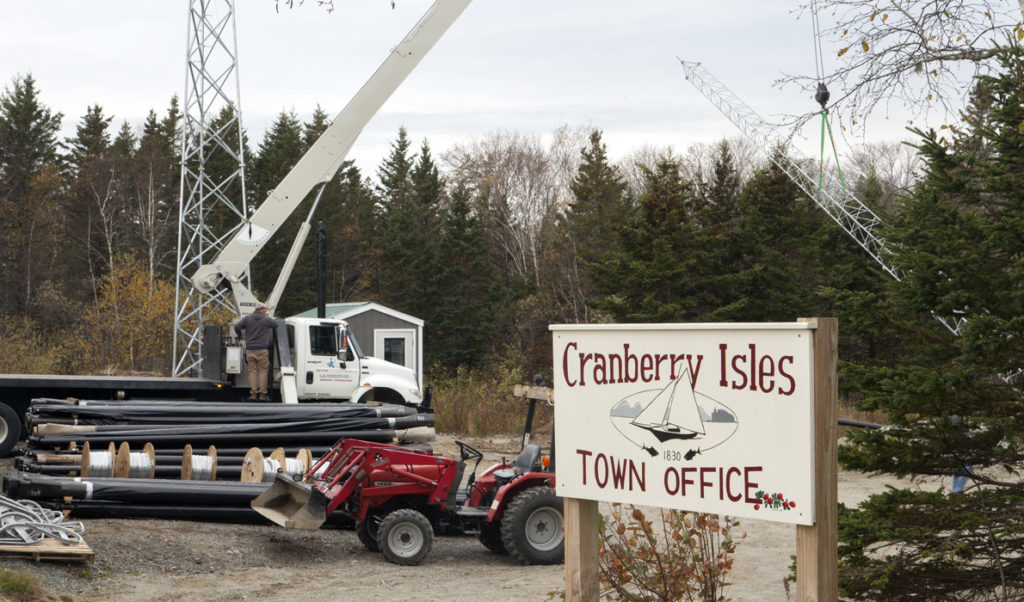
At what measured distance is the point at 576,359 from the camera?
18.7 feet

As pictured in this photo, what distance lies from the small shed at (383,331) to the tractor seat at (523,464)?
21.3m

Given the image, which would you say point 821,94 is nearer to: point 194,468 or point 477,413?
point 194,468

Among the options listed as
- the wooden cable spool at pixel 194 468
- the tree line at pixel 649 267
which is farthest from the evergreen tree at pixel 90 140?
the wooden cable spool at pixel 194 468

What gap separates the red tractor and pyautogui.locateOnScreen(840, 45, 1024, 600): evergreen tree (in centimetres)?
513

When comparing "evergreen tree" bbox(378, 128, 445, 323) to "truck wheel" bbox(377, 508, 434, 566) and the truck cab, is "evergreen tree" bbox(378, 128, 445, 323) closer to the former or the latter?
the truck cab

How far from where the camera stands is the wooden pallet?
9.02 metres

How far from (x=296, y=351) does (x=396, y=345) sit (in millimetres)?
14869

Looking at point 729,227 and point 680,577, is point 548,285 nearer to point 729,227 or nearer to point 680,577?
point 729,227

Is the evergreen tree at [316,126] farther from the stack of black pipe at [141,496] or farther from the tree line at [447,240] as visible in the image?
the stack of black pipe at [141,496]

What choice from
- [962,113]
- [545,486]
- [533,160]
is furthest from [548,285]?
[962,113]

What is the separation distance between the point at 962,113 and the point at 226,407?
458 inches

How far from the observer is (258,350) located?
712 inches

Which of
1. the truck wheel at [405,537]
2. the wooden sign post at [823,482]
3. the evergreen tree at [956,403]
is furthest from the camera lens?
the truck wheel at [405,537]

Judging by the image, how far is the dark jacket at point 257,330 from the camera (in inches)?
709
